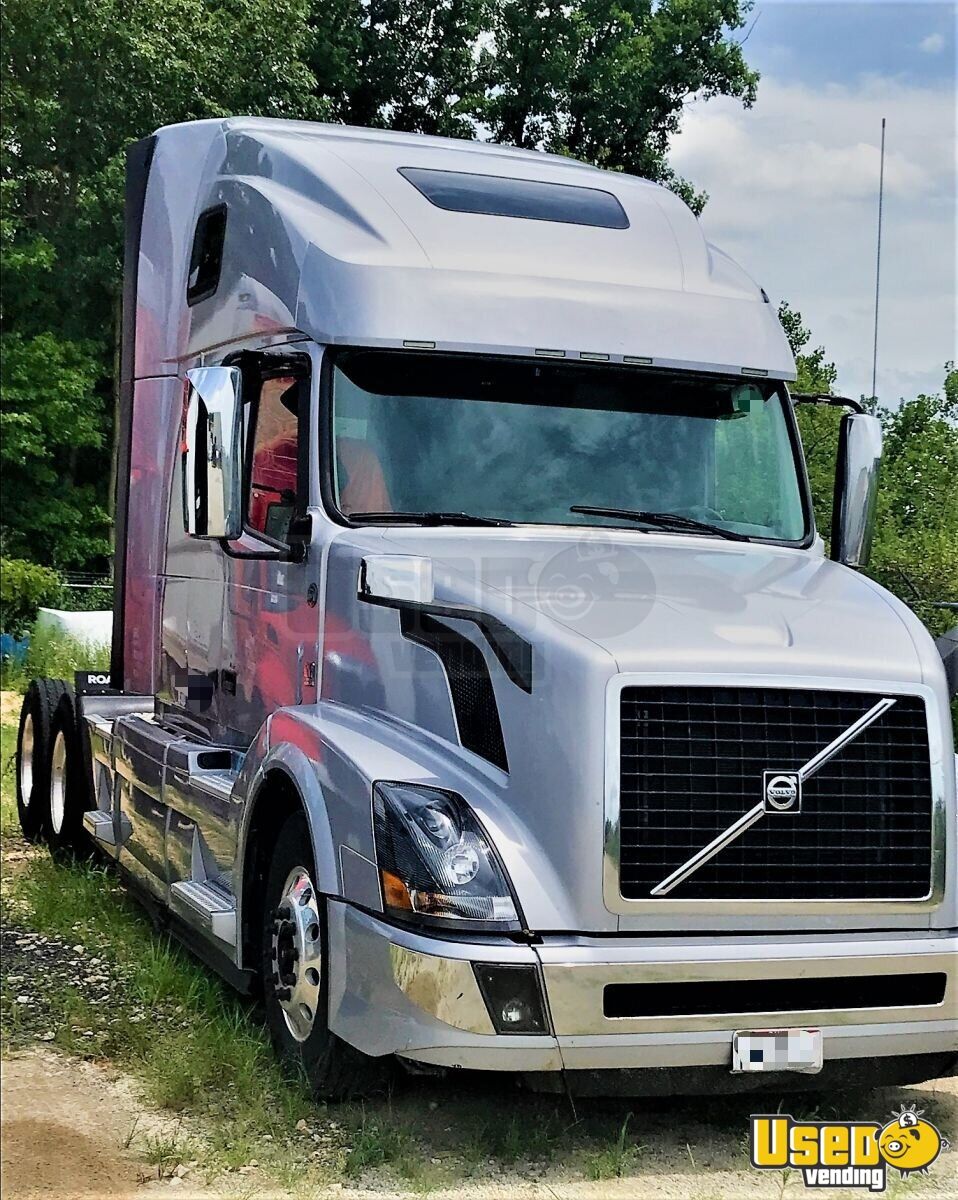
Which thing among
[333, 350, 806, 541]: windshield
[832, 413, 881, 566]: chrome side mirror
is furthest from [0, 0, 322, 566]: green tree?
[333, 350, 806, 541]: windshield

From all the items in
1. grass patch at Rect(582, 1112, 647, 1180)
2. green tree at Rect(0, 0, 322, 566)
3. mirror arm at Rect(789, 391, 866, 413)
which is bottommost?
grass patch at Rect(582, 1112, 647, 1180)

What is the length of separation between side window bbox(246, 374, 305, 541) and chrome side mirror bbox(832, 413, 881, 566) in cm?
227

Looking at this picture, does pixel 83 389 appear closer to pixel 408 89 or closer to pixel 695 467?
pixel 408 89

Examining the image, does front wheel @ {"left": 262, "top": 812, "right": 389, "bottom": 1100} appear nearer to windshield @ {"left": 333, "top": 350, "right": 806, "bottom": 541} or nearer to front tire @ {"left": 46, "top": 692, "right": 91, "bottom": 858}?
windshield @ {"left": 333, "top": 350, "right": 806, "bottom": 541}

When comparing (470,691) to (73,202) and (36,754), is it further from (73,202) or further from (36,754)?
(73,202)

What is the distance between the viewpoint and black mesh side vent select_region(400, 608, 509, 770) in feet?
15.9

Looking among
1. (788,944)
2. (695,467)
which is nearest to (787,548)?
(695,467)

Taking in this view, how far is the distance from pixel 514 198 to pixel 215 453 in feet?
5.39

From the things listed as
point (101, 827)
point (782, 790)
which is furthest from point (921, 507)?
point (782, 790)

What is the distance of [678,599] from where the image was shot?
5086mm

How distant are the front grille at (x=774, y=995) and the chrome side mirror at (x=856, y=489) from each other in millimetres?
2180

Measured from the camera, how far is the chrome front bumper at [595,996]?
4.52m

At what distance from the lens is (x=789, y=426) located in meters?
6.36

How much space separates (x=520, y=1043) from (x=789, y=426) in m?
2.90
